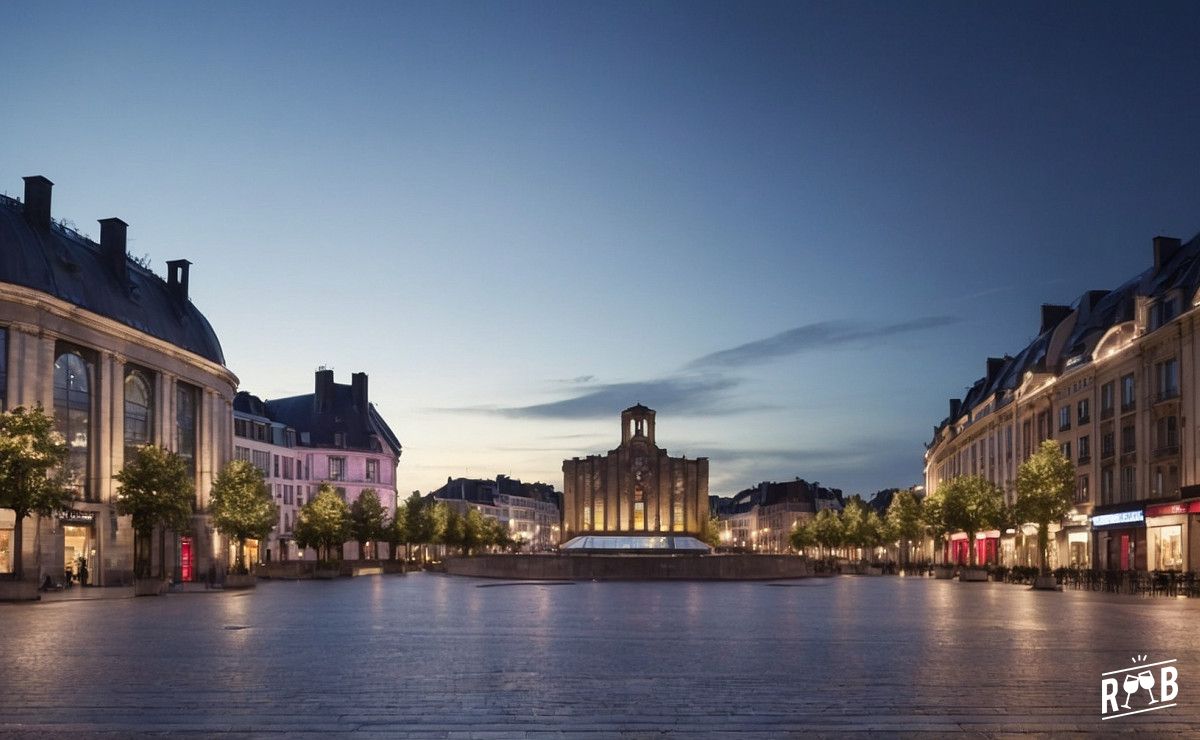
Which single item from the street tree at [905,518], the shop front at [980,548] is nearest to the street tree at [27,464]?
the shop front at [980,548]

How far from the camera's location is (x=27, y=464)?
48.8 m

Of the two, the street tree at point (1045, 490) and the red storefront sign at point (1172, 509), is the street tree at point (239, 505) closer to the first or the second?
the street tree at point (1045, 490)

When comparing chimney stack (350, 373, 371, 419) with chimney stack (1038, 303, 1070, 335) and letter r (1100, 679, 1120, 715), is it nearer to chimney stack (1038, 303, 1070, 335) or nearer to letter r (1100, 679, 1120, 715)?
chimney stack (1038, 303, 1070, 335)

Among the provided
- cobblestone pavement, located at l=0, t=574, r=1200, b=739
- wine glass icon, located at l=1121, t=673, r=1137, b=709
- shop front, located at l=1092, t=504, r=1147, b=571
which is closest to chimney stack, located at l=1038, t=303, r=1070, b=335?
shop front, located at l=1092, t=504, r=1147, b=571

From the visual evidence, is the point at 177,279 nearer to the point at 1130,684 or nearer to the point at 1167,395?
the point at 1167,395

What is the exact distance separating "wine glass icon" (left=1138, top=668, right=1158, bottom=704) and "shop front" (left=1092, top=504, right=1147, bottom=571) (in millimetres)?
50019

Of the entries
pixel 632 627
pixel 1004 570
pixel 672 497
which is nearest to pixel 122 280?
pixel 632 627

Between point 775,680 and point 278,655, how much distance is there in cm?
928

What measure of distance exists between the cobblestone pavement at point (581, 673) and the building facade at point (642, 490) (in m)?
115

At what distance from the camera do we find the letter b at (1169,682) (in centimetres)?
1522

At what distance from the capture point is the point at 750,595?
4891 centimetres

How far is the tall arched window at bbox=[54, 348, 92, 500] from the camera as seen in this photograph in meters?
61.1

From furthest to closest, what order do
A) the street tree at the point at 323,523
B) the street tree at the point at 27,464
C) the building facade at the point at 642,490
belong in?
the building facade at the point at 642,490
the street tree at the point at 323,523
the street tree at the point at 27,464

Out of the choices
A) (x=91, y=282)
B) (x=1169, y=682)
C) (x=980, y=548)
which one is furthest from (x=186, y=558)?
(x=1169, y=682)
